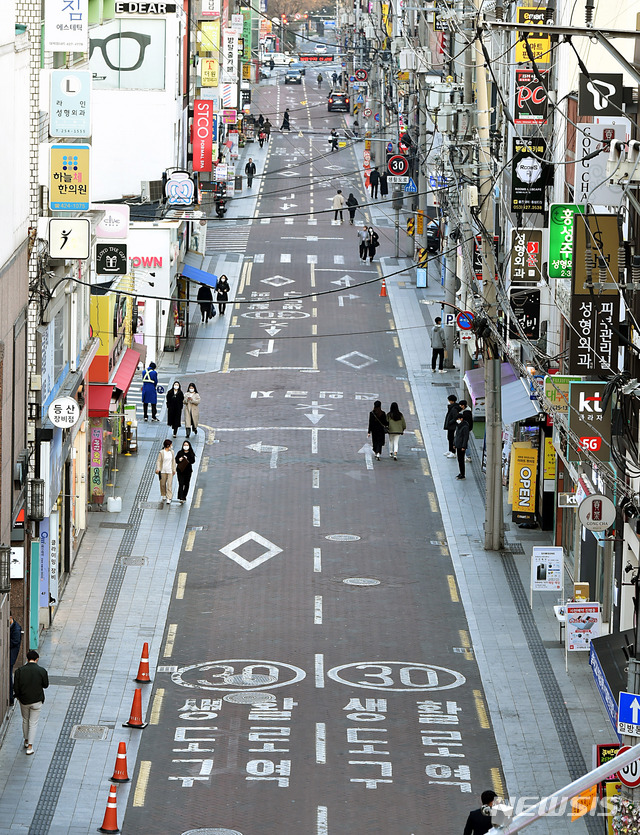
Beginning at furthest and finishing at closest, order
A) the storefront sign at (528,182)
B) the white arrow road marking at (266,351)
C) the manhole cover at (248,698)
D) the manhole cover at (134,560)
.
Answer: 1. the white arrow road marking at (266,351)
2. the storefront sign at (528,182)
3. the manhole cover at (134,560)
4. the manhole cover at (248,698)

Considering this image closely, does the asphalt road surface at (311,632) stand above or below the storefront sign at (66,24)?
below

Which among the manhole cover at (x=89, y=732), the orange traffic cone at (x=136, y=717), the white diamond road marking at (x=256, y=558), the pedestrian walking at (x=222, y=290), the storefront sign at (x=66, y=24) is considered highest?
the storefront sign at (x=66, y=24)

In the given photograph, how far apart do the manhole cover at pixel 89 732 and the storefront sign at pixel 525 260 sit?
1487 centimetres

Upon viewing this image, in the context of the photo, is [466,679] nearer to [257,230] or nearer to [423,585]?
[423,585]

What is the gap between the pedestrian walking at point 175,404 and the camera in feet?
143

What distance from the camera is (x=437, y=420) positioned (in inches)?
1818

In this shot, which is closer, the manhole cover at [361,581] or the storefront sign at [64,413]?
the storefront sign at [64,413]

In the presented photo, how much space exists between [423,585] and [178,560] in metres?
5.18

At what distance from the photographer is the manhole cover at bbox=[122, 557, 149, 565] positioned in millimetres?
33750

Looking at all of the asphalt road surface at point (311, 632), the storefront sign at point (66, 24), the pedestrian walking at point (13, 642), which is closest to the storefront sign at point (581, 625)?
the asphalt road surface at point (311, 632)

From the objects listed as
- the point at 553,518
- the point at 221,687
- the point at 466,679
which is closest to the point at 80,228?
the point at 221,687

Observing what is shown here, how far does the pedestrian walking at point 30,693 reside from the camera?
77.8 feet

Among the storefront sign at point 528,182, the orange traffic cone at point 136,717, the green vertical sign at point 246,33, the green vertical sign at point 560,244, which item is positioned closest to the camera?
the orange traffic cone at point 136,717

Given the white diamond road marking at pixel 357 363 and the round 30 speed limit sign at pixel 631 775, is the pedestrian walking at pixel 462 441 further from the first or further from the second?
the round 30 speed limit sign at pixel 631 775
